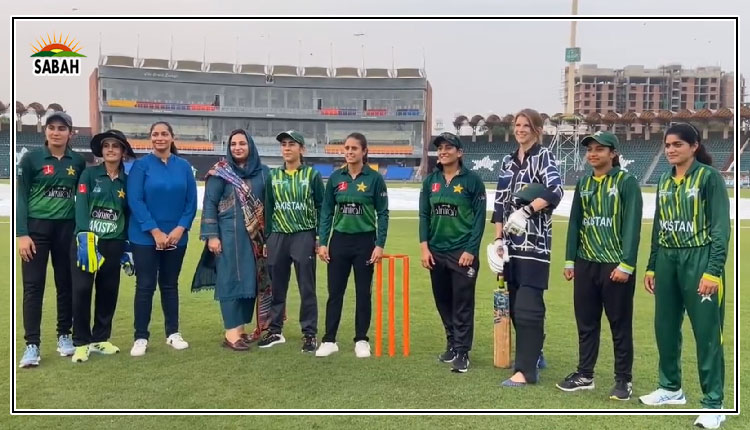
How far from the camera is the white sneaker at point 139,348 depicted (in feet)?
14.9

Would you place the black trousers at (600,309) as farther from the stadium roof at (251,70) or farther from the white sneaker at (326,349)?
the stadium roof at (251,70)

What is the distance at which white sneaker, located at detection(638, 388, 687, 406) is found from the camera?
3580mm

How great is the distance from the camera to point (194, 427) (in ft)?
10.6

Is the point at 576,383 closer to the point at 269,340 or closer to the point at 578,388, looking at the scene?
the point at 578,388

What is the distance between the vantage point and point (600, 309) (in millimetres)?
Answer: 3842

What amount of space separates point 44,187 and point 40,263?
1.79ft

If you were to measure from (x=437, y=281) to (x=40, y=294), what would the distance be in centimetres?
290

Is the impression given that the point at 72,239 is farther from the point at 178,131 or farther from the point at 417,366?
the point at 178,131

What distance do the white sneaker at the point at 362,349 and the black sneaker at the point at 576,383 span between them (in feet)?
4.64

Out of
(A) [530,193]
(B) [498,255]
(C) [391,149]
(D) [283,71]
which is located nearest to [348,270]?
(B) [498,255]

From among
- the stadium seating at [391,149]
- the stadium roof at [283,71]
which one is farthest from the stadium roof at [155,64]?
the stadium seating at [391,149]

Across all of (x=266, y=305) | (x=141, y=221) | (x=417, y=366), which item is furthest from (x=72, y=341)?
(x=417, y=366)

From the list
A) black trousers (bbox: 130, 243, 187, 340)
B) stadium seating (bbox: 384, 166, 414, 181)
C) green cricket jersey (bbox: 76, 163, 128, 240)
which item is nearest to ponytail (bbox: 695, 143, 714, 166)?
black trousers (bbox: 130, 243, 187, 340)

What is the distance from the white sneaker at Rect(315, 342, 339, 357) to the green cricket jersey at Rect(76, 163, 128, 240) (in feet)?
5.50
